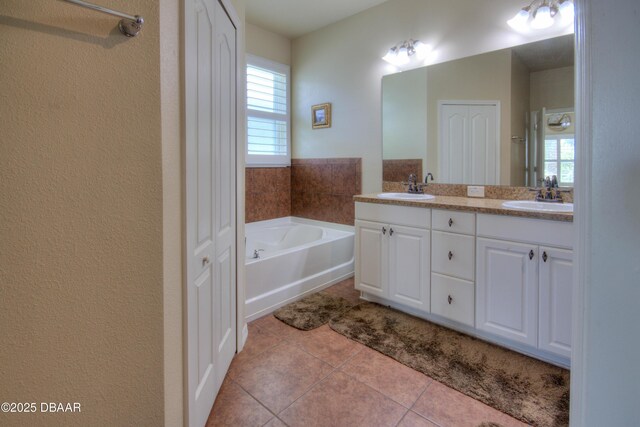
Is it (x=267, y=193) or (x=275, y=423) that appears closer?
(x=275, y=423)

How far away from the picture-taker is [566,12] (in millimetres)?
2182

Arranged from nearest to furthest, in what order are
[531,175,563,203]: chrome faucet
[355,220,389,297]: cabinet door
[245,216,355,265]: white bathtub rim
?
[531,175,563,203]: chrome faucet < [355,220,389,297]: cabinet door < [245,216,355,265]: white bathtub rim

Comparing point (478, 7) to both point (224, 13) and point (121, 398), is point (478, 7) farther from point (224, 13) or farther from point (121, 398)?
point (121, 398)

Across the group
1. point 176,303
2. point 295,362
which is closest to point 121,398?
point 176,303

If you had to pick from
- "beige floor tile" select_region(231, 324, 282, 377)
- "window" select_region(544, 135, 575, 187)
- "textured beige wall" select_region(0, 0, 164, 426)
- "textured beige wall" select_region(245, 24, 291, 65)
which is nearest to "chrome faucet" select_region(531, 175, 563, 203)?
→ "window" select_region(544, 135, 575, 187)

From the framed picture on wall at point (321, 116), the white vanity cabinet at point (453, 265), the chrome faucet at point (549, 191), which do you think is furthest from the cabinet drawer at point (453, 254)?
the framed picture on wall at point (321, 116)

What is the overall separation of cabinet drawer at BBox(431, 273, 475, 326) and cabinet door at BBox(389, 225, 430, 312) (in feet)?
0.20

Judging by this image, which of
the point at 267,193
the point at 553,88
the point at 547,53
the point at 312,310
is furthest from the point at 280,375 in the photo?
the point at 547,53

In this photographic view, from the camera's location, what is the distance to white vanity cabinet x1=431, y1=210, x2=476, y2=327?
2162 millimetres

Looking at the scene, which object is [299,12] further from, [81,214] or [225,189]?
[81,214]

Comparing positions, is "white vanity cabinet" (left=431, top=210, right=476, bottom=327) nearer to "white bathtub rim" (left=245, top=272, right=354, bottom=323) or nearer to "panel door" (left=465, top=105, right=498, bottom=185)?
"panel door" (left=465, top=105, right=498, bottom=185)

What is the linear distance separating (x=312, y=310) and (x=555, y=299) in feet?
5.18

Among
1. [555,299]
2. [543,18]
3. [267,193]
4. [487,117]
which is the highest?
[543,18]

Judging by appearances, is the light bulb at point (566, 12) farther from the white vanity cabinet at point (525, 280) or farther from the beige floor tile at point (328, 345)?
the beige floor tile at point (328, 345)
